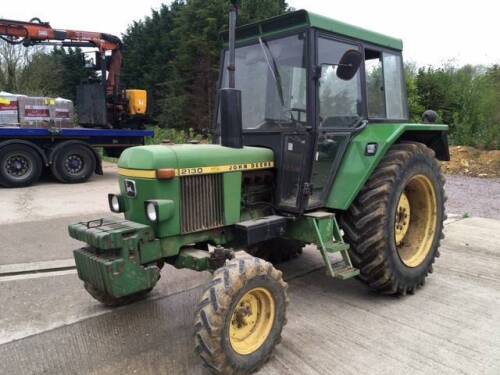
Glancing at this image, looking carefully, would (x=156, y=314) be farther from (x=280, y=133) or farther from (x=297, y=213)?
(x=280, y=133)

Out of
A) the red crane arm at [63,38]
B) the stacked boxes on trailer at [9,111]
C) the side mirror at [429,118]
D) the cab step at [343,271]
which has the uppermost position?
the red crane arm at [63,38]

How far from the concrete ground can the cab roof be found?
2288mm

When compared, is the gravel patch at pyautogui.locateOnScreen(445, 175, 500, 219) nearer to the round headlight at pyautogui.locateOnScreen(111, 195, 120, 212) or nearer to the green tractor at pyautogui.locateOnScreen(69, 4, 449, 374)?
the green tractor at pyautogui.locateOnScreen(69, 4, 449, 374)

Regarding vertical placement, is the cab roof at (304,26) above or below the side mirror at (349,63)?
above

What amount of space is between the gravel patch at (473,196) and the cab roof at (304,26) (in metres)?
4.42

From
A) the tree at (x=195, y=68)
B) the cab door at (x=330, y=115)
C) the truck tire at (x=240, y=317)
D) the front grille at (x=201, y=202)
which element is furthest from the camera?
the tree at (x=195, y=68)

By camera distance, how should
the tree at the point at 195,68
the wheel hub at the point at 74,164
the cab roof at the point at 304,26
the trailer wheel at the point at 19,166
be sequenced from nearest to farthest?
the cab roof at the point at 304,26 < the trailer wheel at the point at 19,166 < the wheel hub at the point at 74,164 < the tree at the point at 195,68

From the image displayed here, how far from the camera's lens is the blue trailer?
380 inches

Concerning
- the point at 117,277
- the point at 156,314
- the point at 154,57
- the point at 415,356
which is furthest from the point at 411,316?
the point at 154,57

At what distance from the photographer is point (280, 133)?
12.0ft

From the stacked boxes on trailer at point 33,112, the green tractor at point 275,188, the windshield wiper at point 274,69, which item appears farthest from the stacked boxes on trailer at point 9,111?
the windshield wiper at point 274,69

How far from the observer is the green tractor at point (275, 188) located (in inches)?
115

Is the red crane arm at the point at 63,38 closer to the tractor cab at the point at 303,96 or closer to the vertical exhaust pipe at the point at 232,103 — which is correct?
the tractor cab at the point at 303,96

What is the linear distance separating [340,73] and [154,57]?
95.0 ft
